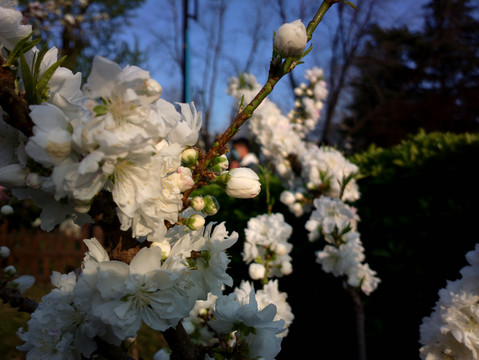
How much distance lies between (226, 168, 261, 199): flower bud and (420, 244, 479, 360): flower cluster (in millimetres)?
1022

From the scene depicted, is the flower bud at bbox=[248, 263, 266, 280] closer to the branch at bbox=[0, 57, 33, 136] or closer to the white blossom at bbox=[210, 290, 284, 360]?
the white blossom at bbox=[210, 290, 284, 360]

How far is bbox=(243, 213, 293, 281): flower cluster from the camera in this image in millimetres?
2193

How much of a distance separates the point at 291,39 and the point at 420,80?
80.4ft

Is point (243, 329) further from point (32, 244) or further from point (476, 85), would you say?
point (476, 85)

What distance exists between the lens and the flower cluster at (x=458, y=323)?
1.25 meters

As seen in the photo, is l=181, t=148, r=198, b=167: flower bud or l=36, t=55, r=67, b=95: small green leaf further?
l=181, t=148, r=198, b=167: flower bud

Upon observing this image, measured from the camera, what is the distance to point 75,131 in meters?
0.59

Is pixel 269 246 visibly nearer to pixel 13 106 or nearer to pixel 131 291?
pixel 131 291

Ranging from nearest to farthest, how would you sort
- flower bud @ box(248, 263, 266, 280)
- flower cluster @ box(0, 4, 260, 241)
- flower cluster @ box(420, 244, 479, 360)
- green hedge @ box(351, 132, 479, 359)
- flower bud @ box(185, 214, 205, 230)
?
flower cluster @ box(0, 4, 260, 241) < flower bud @ box(185, 214, 205, 230) < flower cluster @ box(420, 244, 479, 360) < flower bud @ box(248, 263, 266, 280) < green hedge @ box(351, 132, 479, 359)

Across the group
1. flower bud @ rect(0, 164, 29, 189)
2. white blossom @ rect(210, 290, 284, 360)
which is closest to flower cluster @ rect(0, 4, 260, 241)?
flower bud @ rect(0, 164, 29, 189)

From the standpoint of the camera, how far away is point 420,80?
21.5 m

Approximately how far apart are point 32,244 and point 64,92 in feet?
19.8

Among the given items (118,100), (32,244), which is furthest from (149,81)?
(32,244)

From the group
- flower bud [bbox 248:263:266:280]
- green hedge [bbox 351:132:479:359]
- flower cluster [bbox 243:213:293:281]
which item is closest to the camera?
flower bud [bbox 248:263:266:280]
